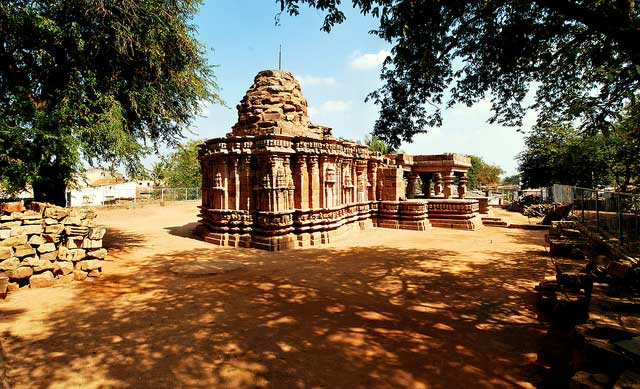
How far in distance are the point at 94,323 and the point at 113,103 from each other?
6.37m

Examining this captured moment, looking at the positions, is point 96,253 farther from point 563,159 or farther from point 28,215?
point 563,159

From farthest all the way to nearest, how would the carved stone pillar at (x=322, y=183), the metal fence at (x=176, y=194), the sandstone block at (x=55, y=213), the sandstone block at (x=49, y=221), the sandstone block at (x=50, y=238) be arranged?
1. the metal fence at (x=176, y=194)
2. the carved stone pillar at (x=322, y=183)
3. the sandstone block at (x=55, y=213)
4. the sandstone block at (x=49, y=221)
5. the sandstone block at (x=50, y=238)

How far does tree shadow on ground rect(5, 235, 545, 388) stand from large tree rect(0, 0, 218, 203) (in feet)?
11.5

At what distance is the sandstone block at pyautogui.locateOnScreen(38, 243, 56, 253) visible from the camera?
277 inches

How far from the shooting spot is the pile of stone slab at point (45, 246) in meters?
6.59

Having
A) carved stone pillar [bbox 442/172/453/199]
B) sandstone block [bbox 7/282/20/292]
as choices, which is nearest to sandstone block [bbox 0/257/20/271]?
sandstone block [bbox 7/282/20/292]

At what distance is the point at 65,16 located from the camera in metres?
8.23

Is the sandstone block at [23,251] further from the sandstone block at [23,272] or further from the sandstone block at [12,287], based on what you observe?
the sandstone block at [12,287]

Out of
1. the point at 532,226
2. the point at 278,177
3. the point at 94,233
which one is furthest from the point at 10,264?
the point at 532,226

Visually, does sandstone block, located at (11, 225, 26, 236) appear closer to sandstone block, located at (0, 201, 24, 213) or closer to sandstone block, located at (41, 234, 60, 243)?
sandstone block, located at (41, 234, 60, 243)

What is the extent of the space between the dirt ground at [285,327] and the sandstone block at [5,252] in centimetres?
85

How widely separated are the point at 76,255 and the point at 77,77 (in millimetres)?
4859

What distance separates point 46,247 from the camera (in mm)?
7113

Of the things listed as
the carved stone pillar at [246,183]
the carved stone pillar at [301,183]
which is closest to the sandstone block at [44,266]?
the carved stone pillar at [246,183]
